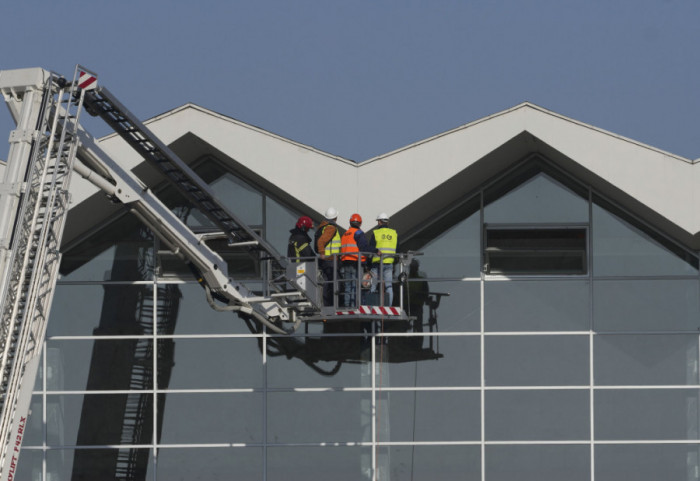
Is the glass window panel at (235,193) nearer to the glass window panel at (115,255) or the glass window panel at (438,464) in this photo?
the glass window panel at (115,255)

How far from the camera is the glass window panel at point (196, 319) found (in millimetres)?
26422

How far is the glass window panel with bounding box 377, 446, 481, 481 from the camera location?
2594cm

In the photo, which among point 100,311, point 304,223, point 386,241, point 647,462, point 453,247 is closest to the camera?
point 386,241

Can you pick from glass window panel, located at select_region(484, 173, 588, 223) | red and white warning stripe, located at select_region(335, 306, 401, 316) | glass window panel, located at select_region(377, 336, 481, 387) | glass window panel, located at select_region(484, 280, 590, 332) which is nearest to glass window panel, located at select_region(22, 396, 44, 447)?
red and white warning stripe, located at select_region(335, 306, 401, 316)

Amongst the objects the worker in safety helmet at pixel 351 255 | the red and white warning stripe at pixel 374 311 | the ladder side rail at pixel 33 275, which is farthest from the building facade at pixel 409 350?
the ladder side rail at pixel 33 275

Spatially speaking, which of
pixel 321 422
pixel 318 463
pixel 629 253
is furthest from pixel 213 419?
pixel 629 253

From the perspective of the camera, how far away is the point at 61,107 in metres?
19.3

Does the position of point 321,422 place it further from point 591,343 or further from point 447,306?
point 591,343

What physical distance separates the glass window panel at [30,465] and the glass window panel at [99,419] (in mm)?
423

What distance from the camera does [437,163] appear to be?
2511 centimetres

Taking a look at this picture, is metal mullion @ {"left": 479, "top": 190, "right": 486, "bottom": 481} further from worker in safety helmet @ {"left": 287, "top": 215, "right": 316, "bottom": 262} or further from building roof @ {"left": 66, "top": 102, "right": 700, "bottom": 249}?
worker in safety helmet @ {"left": 287, "top": 215, "right": 316, "bottom": 262}

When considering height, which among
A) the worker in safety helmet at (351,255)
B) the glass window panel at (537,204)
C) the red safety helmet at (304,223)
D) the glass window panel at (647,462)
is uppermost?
the glass window panel at (537,204)

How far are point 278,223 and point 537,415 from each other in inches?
267

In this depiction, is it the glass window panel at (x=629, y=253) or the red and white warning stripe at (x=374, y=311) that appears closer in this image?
the red and white warning stripe at (x=374, y=311)
